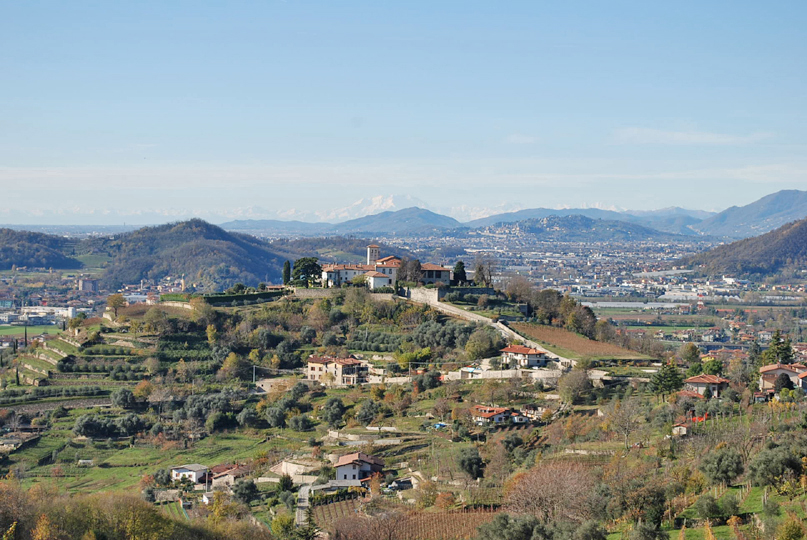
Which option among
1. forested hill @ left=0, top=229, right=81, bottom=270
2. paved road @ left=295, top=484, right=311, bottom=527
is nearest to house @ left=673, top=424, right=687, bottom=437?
paved road @ left=295, top=484, right=311, bottom=527

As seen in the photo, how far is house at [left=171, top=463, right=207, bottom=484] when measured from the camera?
112ft

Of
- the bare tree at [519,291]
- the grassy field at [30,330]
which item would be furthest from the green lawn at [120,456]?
the grassy field at [30,330]

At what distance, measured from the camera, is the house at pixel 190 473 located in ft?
112

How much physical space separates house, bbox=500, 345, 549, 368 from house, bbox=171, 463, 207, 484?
15.5 m

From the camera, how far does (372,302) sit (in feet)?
171

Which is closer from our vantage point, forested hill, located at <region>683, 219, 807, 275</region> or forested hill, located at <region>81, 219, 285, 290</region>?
forested hill, located at <region>81, 219, 285, 290</region>

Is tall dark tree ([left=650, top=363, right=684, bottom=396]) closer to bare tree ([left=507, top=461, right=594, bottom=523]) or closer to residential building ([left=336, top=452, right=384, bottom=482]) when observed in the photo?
bare tree ([left=507, top=461, right=594, bottom=523])

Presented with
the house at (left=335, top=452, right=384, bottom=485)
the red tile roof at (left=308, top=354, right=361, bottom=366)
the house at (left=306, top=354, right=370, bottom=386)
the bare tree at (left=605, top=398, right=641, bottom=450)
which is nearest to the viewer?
the house at (left=335, top=452, right=384, bottom=485)

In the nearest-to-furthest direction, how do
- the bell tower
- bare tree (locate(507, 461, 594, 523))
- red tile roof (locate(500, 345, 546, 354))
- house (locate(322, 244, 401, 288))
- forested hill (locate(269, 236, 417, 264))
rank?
bare tree (locate(507, 461, 594, 523)), red tile roof (locate(500, 345, 546, 354)), house (locate(322, 244, 401, 288)), the bell tower, forested hill (locate(269, 236, 417, 264))

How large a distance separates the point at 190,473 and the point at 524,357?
1649 centimetres

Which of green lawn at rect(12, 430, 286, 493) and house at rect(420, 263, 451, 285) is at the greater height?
house at rect(420, 263, 451, 285)

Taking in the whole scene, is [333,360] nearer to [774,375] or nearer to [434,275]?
[434,275]

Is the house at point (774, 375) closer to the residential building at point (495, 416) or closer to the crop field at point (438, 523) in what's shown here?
the residential building at point (495, 416)

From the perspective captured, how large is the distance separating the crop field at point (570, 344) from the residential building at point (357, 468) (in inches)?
567
